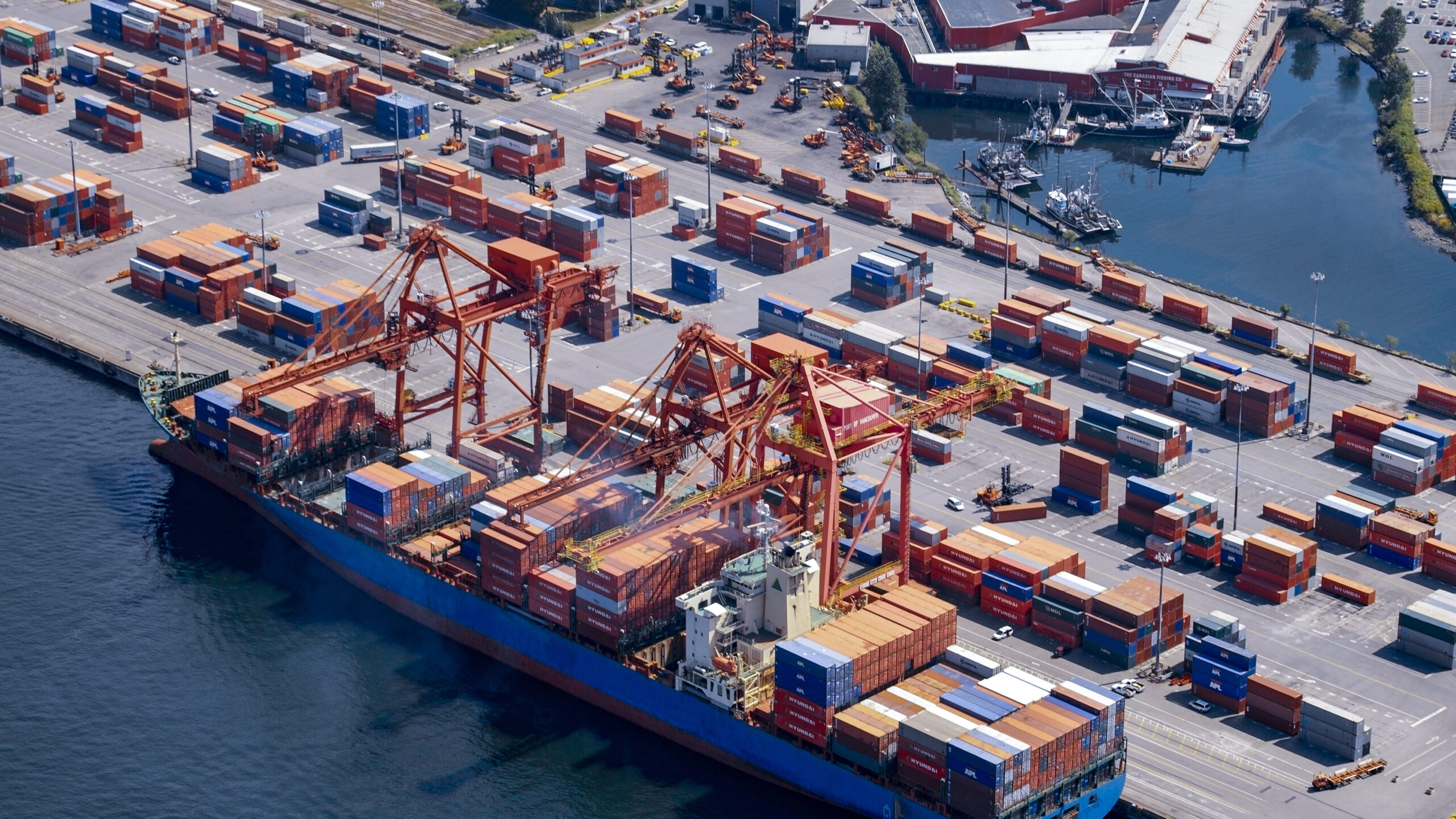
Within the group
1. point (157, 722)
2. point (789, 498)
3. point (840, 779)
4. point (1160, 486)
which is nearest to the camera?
point (840, 779)

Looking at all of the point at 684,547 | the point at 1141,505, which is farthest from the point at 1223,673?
the point at 684,547

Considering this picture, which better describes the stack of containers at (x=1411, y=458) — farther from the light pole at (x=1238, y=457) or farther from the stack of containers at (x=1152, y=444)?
the stack of containers at (x=1152, y=444)

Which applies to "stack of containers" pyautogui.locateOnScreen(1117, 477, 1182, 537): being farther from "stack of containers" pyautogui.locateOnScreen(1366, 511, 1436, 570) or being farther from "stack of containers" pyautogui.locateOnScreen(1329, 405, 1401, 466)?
"stack of containers" pyautogui.locateOnScreen(1329, 405, 1401, 466)

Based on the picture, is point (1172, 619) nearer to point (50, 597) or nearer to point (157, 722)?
point (157, 722)

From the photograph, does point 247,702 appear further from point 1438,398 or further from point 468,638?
point 1438,398

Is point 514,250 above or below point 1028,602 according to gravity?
above

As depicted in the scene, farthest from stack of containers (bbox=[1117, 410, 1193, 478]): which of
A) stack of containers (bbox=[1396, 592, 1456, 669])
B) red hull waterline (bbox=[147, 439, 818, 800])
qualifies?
red hull waterline (bbox=[147, 439, 818, 800])

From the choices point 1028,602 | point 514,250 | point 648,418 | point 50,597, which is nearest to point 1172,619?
point 1028,602

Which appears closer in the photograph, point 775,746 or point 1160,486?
point 775,746
